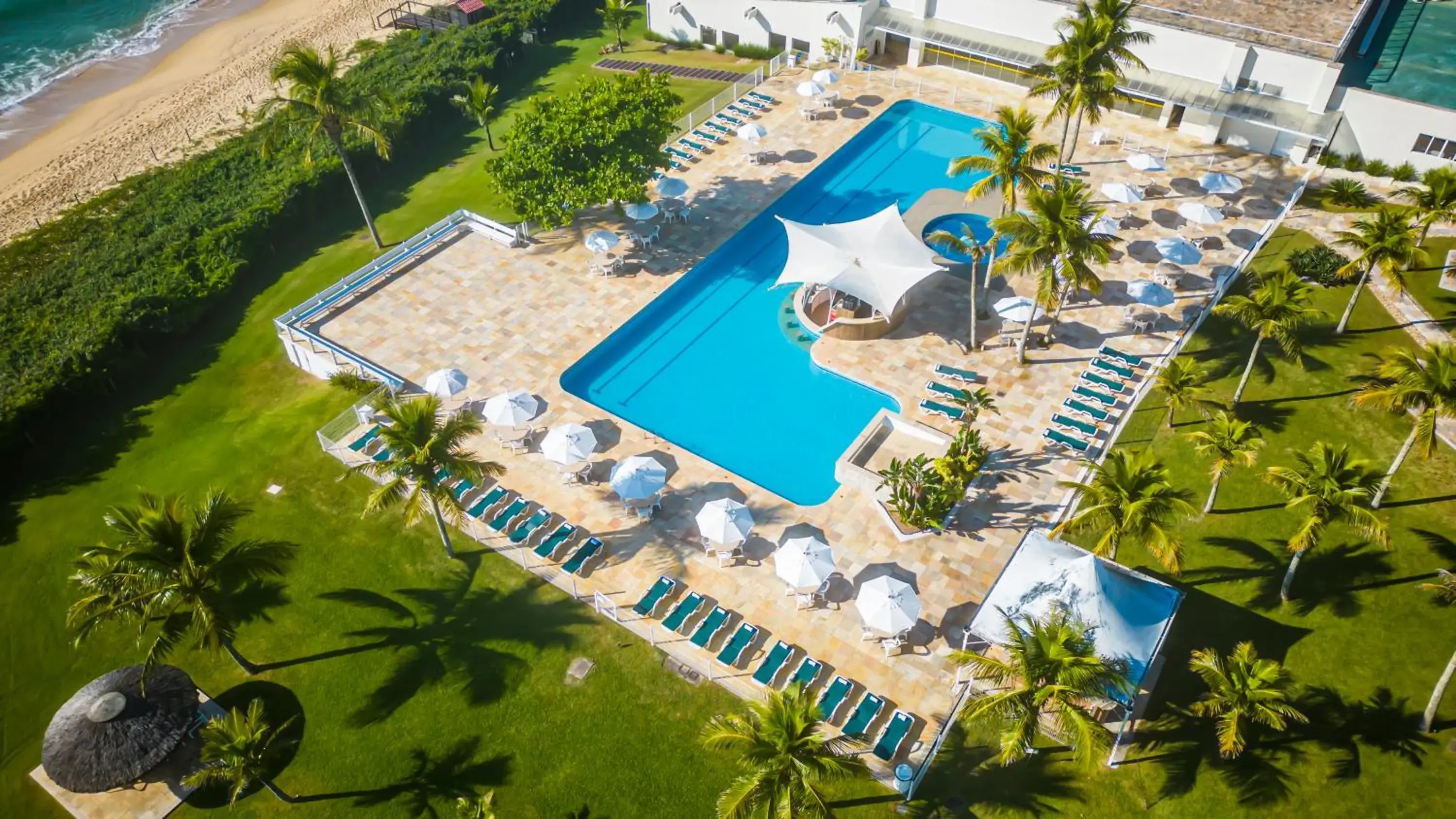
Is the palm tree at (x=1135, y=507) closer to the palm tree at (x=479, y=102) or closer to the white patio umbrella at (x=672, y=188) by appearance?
the white patio umbrella at (x=672, y=188)

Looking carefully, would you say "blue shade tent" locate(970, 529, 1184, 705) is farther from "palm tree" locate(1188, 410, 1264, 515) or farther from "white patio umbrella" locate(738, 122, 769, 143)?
"white patio umbrella" locate(738, 122, 769, 143)

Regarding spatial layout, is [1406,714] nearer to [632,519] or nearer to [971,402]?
[971,402]

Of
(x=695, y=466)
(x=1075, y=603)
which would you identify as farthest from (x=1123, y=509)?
(x=695, y=466)

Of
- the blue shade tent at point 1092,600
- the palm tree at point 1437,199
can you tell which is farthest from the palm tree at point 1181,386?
the palm tree at point 1437,199

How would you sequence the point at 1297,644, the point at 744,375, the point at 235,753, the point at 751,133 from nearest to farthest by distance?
the point at 235,753
the point at 1297,644
the point at 744,375
the point at 751,133

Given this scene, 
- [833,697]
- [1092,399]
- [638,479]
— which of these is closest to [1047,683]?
[833,697]

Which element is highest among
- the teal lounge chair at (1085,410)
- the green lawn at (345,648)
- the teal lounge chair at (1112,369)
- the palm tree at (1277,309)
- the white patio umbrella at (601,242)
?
the palm tree at (1277,309)

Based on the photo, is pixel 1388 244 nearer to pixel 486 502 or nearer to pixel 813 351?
pixel 813 351
